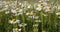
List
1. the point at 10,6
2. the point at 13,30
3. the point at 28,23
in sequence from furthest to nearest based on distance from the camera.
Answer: the point at 10,6 < the point at 28,23 < the point at 13,30

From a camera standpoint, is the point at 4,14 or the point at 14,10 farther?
the point at 4,14

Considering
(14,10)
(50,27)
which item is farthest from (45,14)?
(14,10)

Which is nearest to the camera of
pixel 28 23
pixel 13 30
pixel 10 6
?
pixel 13 30

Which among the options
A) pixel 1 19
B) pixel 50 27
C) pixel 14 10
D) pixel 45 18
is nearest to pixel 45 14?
pixel 45 18

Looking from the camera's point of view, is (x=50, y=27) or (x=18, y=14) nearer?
(x=50, y=27)

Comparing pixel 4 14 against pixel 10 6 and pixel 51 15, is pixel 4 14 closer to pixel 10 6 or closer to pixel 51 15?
pixel 10 6

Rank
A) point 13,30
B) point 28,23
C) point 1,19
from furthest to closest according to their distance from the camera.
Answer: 1. point 1,19
2. point 28,23
3. point 13,30

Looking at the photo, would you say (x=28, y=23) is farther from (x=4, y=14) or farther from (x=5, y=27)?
(x=4, y=14)

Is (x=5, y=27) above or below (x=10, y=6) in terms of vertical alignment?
below

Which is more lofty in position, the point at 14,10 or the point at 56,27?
the point at 14,10
